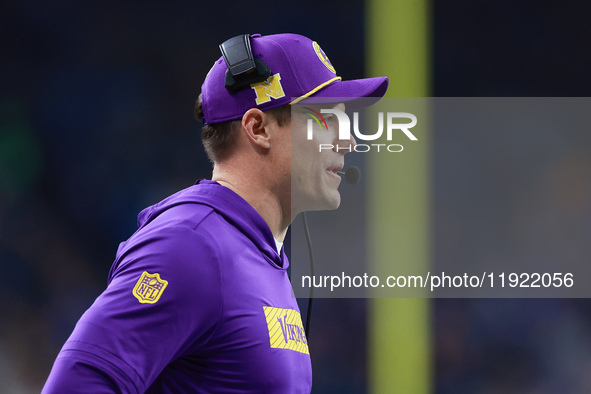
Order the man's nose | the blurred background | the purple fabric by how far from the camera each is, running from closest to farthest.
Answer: the purple fabric → the man's nose → the blurred background

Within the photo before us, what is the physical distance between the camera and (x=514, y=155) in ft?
5.87

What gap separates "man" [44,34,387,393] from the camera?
1.97ft

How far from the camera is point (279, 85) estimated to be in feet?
2.69

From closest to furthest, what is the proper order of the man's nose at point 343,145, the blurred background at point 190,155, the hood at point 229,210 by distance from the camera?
the hood at point 229,210
the man's nose at point 343,145
the blurred background at point 190,155

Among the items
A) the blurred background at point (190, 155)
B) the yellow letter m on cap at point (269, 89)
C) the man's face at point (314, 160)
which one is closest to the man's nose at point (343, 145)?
the man's face at point (314, 160)

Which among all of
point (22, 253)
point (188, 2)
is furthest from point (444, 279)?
point (22, 253)

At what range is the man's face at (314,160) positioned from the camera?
84 cm

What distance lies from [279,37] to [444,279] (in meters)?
1.24

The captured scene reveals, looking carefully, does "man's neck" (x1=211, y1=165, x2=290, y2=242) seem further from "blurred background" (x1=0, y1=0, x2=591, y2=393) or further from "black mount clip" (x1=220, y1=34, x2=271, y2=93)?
"blurred background" (x1=0, y1=0, x2=591, y2=393)

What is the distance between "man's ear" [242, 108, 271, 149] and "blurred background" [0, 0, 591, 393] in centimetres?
103

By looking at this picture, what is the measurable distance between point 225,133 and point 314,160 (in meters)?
0.12

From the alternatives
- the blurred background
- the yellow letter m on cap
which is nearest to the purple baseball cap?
the yellow letter m on cap

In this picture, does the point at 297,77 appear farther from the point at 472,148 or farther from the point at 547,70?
the point at 547,70

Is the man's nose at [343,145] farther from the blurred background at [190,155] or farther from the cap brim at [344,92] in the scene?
the blurred background at [190,155]
